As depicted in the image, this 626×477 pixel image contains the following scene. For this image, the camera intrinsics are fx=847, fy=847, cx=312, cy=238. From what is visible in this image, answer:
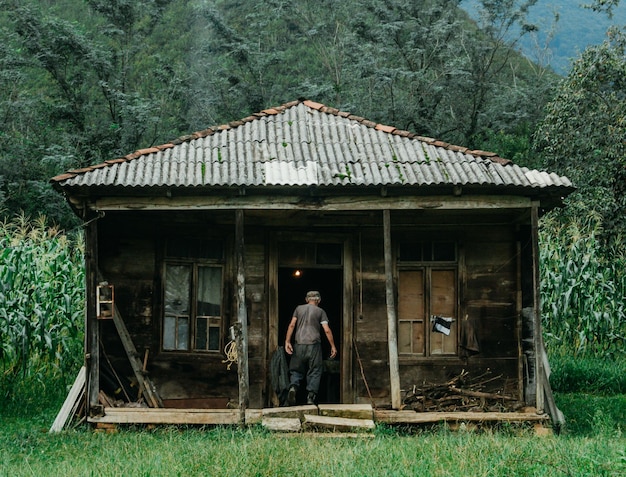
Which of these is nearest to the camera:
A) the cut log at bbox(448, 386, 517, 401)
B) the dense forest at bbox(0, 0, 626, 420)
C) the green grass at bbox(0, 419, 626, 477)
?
the green grass at bbox(0, 419, 626, 477)

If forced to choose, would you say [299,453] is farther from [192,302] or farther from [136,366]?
[192,302]

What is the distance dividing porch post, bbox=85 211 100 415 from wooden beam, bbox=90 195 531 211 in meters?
0.55

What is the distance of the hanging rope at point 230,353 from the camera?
38.7 ft

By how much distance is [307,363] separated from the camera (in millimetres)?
12055

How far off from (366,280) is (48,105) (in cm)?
2177

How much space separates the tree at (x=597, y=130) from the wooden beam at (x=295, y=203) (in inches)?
388

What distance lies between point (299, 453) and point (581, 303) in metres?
→ 9.00

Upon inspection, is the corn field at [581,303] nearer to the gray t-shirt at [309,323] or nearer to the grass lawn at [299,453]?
the grass lawn at [299,453]

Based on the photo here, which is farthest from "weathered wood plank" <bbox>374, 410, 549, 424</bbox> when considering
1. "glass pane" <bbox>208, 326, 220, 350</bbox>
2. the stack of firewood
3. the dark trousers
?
"glass pane" <bbox>208, 326, 220, 350</bbox>

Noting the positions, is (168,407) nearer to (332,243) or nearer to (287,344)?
(287,344)

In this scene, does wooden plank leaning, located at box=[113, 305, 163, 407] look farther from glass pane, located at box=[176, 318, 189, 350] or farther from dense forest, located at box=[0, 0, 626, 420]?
dense forest, located at box=[0, 0, 626, 420]

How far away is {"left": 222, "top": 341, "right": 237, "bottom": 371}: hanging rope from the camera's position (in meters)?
11.8

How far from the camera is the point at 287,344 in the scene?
12008mm

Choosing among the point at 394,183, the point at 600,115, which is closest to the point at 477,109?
the point at 600,115
